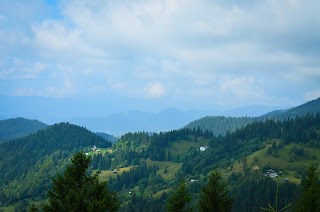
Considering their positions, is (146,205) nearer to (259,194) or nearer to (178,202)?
(259,194)

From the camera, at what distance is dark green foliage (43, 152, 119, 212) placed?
94.0 ft

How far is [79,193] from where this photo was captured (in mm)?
28969

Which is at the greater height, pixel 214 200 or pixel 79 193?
pixel 79 193

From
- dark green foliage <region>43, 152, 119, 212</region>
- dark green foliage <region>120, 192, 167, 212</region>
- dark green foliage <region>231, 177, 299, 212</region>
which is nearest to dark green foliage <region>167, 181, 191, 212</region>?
dark green foliage <region>43, 152, 119, 212</region>

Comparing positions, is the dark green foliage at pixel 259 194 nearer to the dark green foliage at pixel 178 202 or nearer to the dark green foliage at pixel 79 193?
the dark green foliage at pixel 178 202

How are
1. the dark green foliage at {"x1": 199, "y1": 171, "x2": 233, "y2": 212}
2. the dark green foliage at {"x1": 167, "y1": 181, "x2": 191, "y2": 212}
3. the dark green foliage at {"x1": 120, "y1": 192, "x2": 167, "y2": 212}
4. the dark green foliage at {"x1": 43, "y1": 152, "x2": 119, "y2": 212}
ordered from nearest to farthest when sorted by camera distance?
the dark green foliage at {"x1": 43, "y1": 152, "x2": 119, "y2": 212}, the dark green foliage at {"x1": 167, "y1": 181, "x2": 191, "y2": 212}, the dark green foliage at {"x1": 199, "y1": 171, "x2": 233, "y2": 212}, the dark green foliage at {"x1": 120, "y1": 192, "x2": 167, "y2": 212}

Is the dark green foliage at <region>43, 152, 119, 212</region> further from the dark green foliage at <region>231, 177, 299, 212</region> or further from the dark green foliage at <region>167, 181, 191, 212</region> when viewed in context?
the dark green foliage at <region>231, 177, 299, 212</region>

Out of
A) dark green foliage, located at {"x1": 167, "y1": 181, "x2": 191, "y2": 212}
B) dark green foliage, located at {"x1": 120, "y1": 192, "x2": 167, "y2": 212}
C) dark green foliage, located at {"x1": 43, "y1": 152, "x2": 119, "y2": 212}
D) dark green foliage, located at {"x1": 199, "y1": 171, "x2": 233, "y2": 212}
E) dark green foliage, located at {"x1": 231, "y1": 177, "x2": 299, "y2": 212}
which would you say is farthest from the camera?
dark green foliage, located at {"x1": 120, "y1": 192, "x2": 167, "y2": 212}

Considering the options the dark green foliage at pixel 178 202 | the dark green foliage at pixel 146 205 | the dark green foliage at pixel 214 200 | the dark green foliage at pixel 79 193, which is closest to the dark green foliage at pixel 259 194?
the dark green foliage at pixel 146 205

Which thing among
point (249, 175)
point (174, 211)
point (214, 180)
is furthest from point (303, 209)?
point (249, 175)

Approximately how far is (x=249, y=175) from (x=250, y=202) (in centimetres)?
5163

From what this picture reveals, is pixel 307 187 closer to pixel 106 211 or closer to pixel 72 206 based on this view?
pixel 106 211

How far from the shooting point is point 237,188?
16650 centimetres

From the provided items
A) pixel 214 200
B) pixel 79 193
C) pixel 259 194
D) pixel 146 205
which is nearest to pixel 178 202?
pixel 214 200
